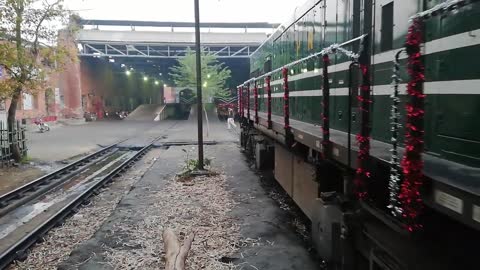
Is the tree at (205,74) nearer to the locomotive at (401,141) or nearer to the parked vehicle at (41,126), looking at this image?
the parked vehicle at (41,126)

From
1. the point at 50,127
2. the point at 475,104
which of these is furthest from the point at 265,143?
the point at 50,127

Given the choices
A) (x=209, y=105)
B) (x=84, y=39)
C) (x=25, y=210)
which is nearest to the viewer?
(x=25, y=210)

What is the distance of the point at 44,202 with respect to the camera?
9.51 metres

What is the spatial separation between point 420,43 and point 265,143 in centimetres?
866

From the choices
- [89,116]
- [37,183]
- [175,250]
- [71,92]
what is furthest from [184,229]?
[89,116]

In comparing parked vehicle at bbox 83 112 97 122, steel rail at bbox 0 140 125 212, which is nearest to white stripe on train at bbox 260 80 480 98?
steel rail at bbox 0 140 125 212

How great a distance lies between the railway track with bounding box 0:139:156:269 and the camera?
261 inches

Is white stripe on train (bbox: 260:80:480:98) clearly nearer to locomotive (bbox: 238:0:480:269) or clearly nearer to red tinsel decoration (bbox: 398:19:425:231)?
locomotive (bbox: 238:0:480:269)

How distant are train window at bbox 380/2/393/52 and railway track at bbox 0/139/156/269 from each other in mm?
5642

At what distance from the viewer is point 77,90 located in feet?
120

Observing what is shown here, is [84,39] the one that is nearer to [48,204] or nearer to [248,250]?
[48,204]

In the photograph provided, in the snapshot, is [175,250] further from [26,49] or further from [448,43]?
[26,49]

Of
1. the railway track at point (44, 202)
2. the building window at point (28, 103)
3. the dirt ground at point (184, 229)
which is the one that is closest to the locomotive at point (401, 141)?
the dirt ground at point (184, 229)

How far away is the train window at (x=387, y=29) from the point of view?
4.01m
